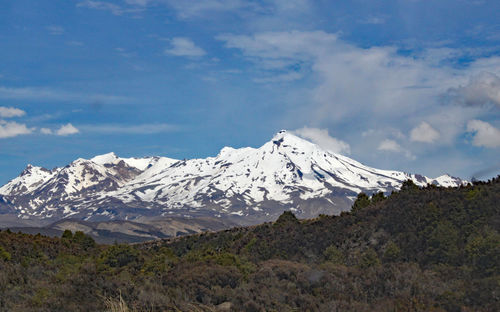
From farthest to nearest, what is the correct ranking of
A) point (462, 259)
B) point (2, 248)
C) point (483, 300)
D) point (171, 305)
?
point (2, 248) < point (462, 259) < point (483, 300) < point (171, 305)

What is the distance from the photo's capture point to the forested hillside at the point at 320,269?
25.3 m

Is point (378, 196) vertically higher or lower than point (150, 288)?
higher

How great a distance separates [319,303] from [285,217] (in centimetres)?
4501

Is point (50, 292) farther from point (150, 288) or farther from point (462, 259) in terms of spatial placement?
point (462, 259)

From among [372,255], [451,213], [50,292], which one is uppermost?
[451,213]

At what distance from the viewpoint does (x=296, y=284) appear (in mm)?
30094

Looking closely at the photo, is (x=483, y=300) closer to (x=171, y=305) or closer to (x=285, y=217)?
(x=171, y=305)

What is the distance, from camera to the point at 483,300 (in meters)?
27.7

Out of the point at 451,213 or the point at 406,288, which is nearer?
the point at 406,288

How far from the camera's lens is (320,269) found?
32.7 meters

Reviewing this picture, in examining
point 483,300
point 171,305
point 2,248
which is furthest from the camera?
point 2,248

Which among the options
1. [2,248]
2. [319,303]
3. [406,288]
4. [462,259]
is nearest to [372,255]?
[462,259]

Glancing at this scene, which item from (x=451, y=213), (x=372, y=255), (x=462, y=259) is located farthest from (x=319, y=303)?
(x=451, y=213)

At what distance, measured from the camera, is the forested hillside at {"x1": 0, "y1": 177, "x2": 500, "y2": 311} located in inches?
997
